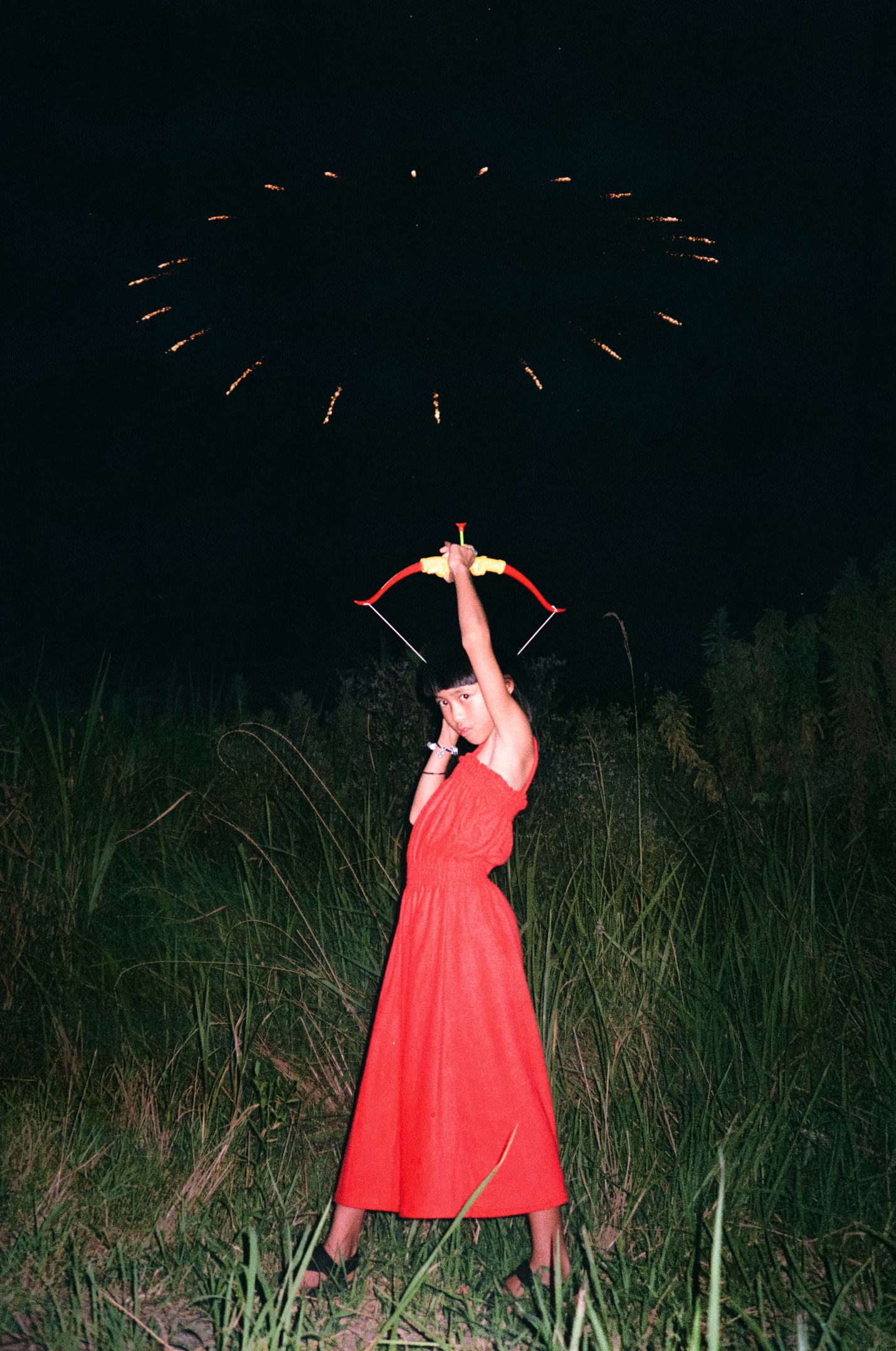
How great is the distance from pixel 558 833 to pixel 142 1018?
6.03 ft

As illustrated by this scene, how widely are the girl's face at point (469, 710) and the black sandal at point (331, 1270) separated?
1405mm

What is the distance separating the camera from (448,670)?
2.88 metres

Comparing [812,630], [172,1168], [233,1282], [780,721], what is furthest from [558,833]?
[233,1282]

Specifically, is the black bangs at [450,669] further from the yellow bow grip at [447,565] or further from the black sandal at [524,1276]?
the black sandal at [524,1276]

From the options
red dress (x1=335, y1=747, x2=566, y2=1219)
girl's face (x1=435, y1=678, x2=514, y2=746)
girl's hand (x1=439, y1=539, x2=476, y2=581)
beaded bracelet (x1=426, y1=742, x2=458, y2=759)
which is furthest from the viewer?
beaded bracelet (x1=426, y1=742, x2=458, y2=759)

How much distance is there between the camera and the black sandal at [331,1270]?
270 cm

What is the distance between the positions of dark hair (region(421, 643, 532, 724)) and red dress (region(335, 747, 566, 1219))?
0.21 m

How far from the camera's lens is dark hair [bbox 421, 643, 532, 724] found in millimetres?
2850

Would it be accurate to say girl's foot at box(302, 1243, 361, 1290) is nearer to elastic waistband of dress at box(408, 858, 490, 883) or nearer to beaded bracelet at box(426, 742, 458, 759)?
elastic waistband of dress at box(408, 858, 490, 883)

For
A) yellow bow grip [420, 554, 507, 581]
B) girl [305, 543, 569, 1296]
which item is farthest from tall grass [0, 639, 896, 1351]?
yellow bow grip [420, 554, 507, 581]

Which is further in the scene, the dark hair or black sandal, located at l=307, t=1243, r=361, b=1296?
the dark hair

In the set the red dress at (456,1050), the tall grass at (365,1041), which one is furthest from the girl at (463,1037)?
the tall grass at (365,1041)

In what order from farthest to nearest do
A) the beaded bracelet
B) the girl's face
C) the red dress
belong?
the beaded bracelet
the girl's face
the red dress

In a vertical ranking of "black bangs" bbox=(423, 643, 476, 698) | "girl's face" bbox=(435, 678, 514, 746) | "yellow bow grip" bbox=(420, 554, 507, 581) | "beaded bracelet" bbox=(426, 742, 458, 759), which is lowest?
"beaded bracelet" bbox=(426, 742, 458, 759)
